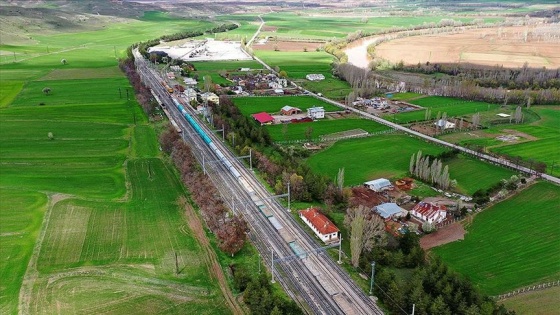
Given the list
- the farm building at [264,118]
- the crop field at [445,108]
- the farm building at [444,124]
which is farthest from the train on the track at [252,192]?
the farm building at [444,124]

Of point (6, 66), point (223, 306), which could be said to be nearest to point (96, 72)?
point (6, 66)

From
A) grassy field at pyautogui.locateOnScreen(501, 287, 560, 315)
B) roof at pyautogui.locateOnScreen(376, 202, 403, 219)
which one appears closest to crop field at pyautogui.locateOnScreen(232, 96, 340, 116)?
roof at pyautogui.locateOnScreen(376, 202, 403, 219)

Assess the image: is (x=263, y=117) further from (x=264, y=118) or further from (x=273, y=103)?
(x=273, y=103)

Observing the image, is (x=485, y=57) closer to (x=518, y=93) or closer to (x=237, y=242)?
(x=518, y=93)

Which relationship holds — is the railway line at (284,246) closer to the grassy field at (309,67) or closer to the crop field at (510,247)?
the crop field at (510,247)

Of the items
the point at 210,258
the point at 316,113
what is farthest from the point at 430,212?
the point at 316,113

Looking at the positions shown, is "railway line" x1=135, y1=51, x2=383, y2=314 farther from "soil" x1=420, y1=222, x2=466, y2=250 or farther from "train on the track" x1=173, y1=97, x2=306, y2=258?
"soil" x1=420, y1=222, x2=466, y2=250
